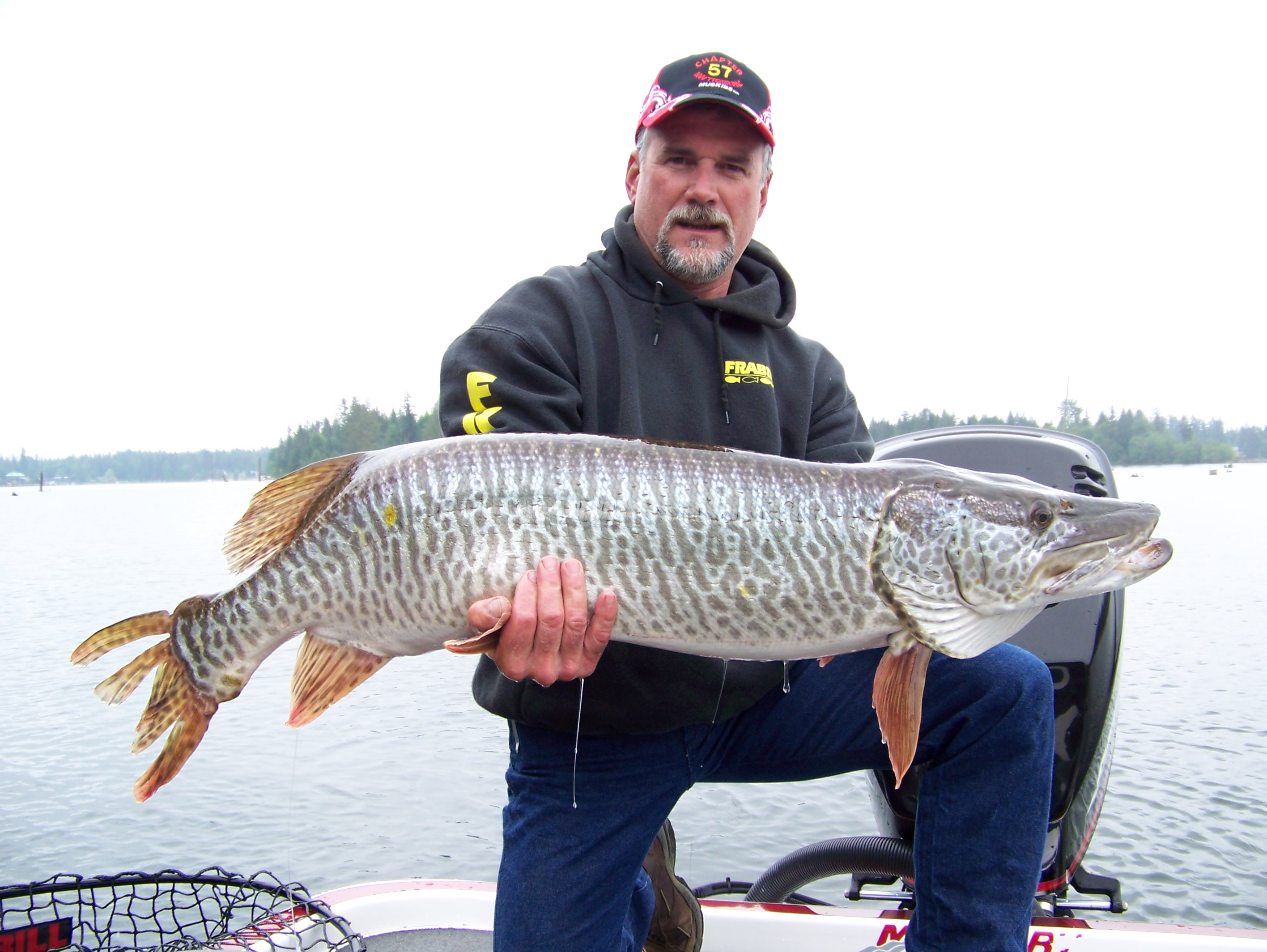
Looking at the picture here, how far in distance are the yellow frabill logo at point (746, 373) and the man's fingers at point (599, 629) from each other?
0.95m

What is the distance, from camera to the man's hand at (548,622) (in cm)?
207

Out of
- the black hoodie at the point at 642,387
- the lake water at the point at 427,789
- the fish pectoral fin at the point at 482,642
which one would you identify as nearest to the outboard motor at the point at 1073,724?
the black hoodie at the point at 642,387

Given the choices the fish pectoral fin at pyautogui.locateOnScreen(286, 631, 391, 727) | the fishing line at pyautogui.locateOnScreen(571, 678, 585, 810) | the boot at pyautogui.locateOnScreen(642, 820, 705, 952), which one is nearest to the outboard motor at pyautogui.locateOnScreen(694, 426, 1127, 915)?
the boot at pyautogui.locateOnScreen(642, 820, 705, 952)

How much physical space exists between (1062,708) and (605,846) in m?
1.78

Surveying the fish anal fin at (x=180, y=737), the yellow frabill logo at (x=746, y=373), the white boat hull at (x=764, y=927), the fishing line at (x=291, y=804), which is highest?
the yellow frabill logo at (x=746, y=373)

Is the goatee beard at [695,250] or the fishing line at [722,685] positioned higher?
the goatee beard at [695,250]

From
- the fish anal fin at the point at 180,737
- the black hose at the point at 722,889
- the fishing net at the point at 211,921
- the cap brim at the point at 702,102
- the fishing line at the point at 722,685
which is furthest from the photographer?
the black hose at the point at 722,889

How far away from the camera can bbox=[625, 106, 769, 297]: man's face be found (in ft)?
9.35

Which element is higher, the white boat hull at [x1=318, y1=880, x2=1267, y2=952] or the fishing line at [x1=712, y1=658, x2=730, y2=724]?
the fishing line at [x1=712, y1=658, x2=730, y2=724]

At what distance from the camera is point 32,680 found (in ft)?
35.1

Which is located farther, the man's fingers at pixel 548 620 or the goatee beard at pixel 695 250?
the goatee beard at pixel 695 250

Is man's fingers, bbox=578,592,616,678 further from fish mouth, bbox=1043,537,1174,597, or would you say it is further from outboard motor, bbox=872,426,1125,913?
outboard motor, bbox=872,426,1125,913

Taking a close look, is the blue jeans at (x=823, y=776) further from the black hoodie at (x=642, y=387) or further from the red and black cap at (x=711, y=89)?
the red and black cap at (x=711, y=89)

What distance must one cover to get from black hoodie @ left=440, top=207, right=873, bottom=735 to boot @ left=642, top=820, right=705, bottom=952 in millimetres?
660
